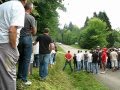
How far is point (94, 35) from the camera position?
130250mm

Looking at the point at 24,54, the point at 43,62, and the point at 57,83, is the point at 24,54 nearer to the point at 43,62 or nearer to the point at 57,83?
the point at 43,62

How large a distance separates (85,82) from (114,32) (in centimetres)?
11109

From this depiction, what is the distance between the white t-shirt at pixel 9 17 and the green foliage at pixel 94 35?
372 feet

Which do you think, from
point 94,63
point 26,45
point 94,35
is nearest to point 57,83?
point 26,45

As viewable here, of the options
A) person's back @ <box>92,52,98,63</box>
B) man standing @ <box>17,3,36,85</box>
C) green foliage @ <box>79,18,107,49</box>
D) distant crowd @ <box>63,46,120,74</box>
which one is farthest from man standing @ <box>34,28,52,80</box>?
green foliage @ <box>79,18,107,49</box>

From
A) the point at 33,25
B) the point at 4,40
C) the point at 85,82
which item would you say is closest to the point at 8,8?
the point at 4,40

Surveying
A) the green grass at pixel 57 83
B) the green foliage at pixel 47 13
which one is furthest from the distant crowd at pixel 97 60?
the green grass at pixel 57 83

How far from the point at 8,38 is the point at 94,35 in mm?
125092

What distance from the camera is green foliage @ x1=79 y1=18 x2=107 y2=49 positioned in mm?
123875

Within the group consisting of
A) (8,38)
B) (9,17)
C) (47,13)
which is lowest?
(8,38)

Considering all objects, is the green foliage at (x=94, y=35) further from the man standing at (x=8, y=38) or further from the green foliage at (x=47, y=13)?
the man standing at (x=8, y=38)

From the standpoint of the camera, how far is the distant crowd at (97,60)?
1227 inches

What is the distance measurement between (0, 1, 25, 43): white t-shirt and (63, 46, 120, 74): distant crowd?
2517cm

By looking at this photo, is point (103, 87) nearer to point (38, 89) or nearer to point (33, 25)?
point (38, 89)
